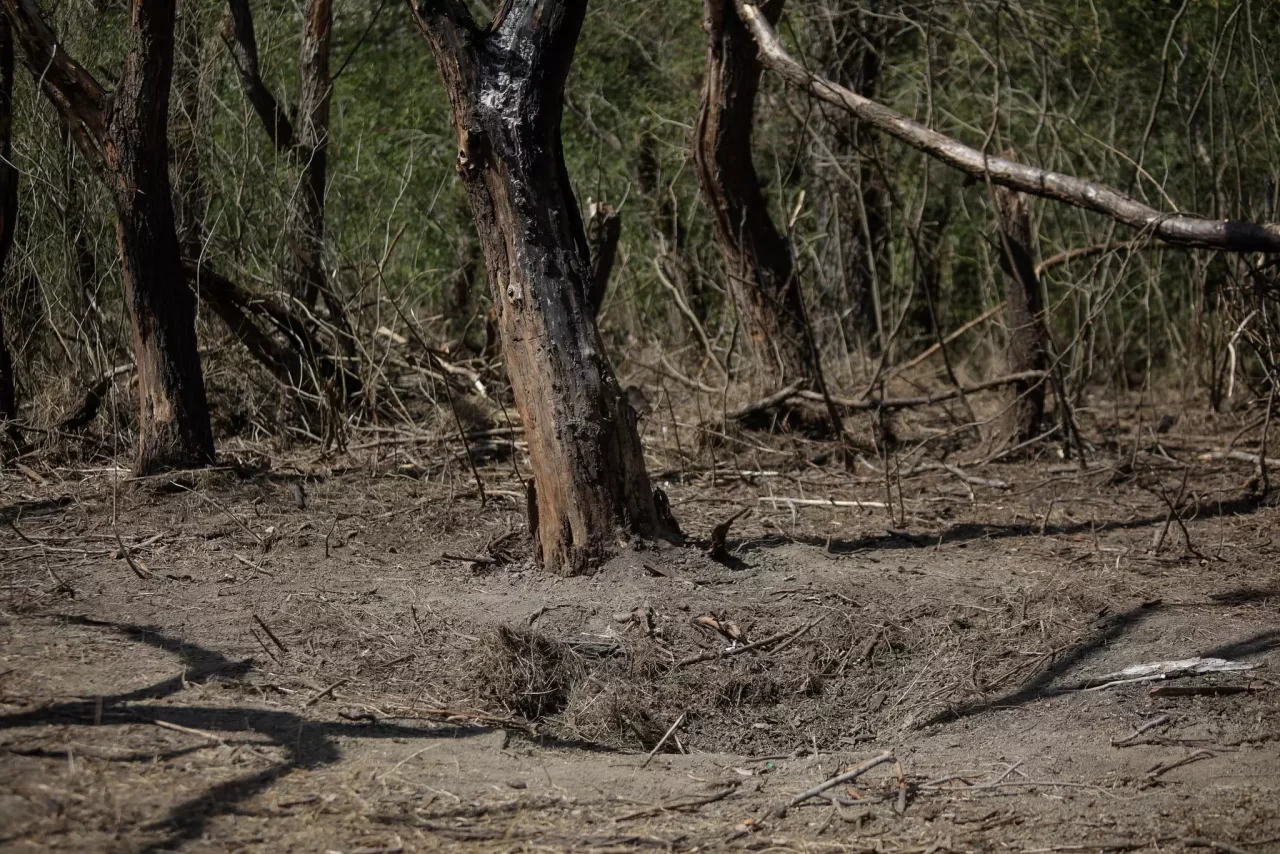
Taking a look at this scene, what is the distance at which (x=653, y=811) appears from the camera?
3.94 m

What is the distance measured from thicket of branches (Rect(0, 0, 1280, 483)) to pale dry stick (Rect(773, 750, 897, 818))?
10.6 ft

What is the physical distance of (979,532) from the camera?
6.92 meters

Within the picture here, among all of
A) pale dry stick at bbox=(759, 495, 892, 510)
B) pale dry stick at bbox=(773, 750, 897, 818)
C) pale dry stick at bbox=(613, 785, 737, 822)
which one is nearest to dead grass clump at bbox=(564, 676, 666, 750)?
pale dry stick at bbox=(613, 785, 737, 822)

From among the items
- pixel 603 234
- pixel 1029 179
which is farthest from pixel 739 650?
pixel 603 234

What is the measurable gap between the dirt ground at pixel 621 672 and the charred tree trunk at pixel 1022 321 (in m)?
0.98

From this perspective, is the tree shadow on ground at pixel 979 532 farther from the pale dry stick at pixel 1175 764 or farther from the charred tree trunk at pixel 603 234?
the charred tree trunk at pixel 603 234

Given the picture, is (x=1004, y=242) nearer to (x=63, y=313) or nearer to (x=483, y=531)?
(x=483, y=531)

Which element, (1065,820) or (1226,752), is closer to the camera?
(1065,820)

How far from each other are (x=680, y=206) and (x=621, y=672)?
814 centimetres

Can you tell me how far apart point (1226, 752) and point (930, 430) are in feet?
16.7

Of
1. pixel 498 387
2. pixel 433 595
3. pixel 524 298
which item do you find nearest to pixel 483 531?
pixel 433 595

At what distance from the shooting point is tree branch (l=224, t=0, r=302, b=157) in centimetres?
835

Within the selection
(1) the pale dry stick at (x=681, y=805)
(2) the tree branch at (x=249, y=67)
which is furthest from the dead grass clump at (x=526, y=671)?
(2) the tree branch at (x=249, y=67)

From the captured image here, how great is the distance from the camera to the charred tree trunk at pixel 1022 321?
8.34 metres
